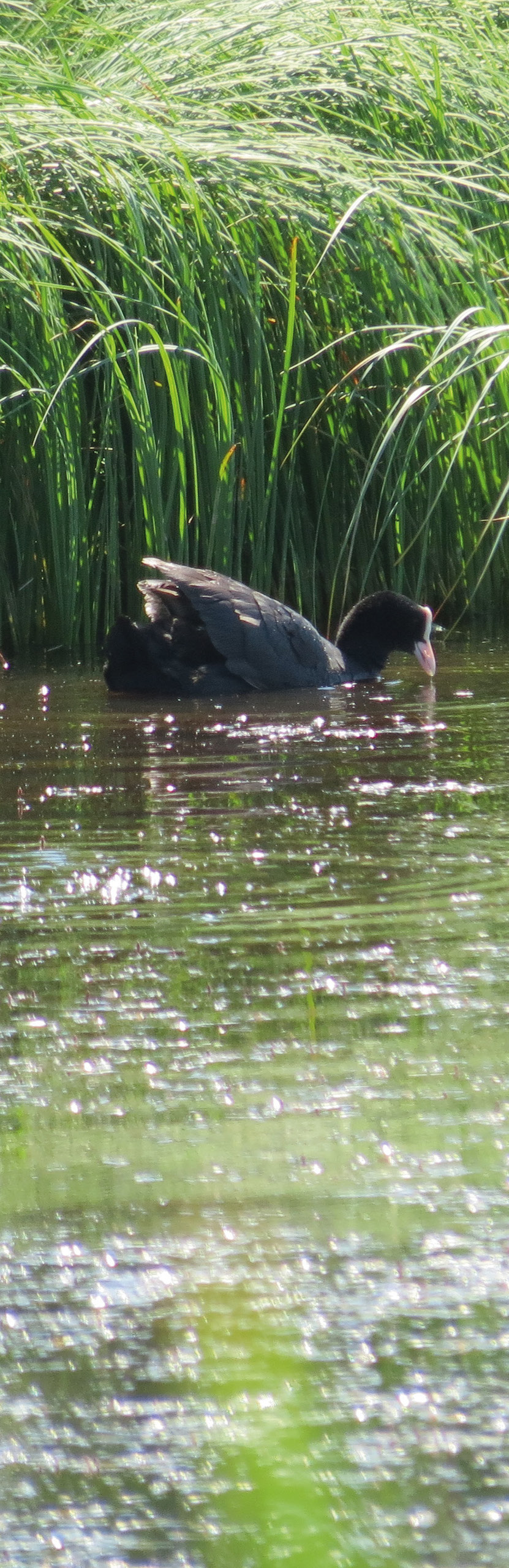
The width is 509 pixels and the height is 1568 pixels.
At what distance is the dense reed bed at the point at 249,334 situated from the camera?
22.0 ft

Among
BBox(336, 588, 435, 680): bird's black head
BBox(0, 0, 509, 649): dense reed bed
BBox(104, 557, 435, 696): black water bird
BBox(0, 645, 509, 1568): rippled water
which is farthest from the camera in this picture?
BBox(336, 588, 435, 680): bird's black head

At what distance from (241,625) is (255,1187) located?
14.5ft

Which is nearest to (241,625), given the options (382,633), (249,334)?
(382,633)

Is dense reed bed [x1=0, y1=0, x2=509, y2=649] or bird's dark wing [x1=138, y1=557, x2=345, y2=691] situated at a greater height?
dense reed bed [x1=0, y1=0, x2=509, y2=649]

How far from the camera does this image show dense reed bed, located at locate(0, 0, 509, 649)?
669cm

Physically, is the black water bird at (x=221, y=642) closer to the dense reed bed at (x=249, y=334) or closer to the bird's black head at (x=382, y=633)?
the bird's black head at (x=382, y=633)

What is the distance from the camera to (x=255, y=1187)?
221 centimetres

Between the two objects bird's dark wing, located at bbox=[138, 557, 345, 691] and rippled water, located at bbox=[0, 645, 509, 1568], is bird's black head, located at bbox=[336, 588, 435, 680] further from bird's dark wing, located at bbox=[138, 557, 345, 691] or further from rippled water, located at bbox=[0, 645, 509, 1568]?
rippled water, located at bbox=[0, 645, 509, 1568]

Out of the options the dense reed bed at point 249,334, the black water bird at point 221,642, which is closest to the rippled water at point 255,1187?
the black water bird at point 221,642

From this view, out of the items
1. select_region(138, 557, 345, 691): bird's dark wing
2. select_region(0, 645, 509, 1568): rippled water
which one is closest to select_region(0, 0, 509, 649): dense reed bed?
select_region(138, 557, 345, 691): bird's dark wing

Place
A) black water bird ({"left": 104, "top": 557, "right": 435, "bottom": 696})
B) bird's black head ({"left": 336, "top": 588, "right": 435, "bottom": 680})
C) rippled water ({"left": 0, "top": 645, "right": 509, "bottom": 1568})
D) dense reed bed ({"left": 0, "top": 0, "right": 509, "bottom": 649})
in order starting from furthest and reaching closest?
bird's black head ({"left": 336, "top": 588, "right": 435, "bottom": 680})
dense reed bed ({"left": 0, "top": 0, "right": 509, "bottom": 649})
black water bird ({"left": 104, "top": 557, "right": 435, "bottom": 696})
rippled water ({"left": 0, "top": 645, "right": 509, "bottom": 1568})

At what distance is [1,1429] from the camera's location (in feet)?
5.62

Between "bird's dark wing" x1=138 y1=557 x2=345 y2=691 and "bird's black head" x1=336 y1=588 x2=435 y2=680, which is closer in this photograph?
"bird's dark wing" x1=138 y1=557 x2=345 y2=691

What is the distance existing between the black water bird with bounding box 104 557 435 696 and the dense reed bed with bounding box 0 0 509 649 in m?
0.31
